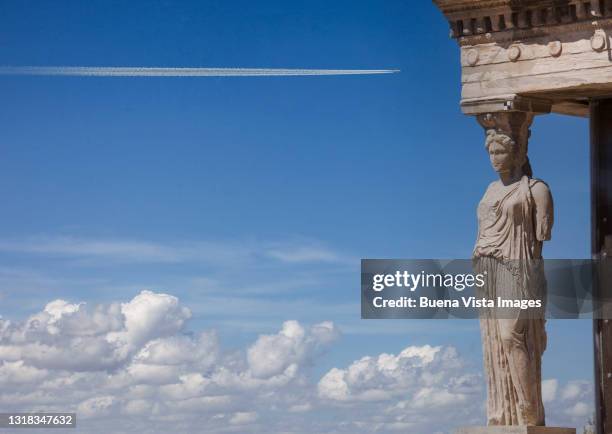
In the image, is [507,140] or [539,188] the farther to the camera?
[507,140]

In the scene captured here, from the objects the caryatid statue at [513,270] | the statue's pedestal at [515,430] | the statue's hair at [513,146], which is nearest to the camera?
the statue's pedestal at [515,430]

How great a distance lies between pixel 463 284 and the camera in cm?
1841

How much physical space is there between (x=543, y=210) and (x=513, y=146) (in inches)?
29.7

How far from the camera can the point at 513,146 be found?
18.0 meters

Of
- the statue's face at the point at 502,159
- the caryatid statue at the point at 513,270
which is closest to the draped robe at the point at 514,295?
the caryatid statue at the point at 513,270

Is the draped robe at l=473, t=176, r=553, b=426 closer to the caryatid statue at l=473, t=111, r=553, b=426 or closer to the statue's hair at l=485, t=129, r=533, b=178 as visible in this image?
the caryatid statue at l=473, t=111, r=553, b=426

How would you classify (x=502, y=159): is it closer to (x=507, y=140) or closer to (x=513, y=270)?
(x=507, y=140)

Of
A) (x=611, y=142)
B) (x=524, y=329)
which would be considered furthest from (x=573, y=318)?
(x=611, y=142)

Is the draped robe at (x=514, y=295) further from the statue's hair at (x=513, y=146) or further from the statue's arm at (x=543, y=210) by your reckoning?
the statue's hair at (x=513, y=146)

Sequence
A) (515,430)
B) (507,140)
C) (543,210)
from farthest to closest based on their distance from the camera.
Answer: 1. (507,140)
2. (543,210)
3. (515,430)

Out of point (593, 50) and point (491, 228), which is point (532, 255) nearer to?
point (491, 228)

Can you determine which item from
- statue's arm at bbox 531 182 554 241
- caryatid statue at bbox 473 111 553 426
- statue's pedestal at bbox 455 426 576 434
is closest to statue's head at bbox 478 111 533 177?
caryatid statue at bbox 473 111 553 426

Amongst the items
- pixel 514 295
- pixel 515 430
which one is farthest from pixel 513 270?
pixel 515 430

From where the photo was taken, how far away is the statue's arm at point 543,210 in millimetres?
17734
